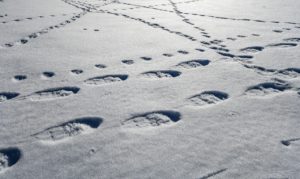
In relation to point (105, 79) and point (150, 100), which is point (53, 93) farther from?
point (150, 100)

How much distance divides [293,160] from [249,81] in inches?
27.1

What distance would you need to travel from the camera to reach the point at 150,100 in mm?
1481

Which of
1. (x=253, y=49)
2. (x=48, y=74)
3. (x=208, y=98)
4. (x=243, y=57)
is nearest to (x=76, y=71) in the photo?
(x=48, y=74)

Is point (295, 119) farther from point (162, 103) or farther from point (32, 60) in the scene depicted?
point (32, 60)

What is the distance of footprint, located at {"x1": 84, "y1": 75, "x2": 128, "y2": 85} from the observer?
67.4 inches

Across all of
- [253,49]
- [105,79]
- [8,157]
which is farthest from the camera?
[253,49]

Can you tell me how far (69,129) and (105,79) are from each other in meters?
0.53

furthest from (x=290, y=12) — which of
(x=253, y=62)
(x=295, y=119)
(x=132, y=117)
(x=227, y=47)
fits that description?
(x=132, y=117)

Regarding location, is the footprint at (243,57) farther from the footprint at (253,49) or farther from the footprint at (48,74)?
the footprint at (48,74)

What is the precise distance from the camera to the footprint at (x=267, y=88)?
59.8 inches

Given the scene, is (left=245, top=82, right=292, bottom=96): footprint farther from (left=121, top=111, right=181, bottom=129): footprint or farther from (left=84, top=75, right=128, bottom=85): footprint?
(left=84, top=75, right=128, bottom=85): footprint

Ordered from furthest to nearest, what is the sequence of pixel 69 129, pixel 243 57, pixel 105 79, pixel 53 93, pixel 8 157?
pixel 243 57
pixel 105 79
pixel 53 93
pixel 69 129
pixel 8 157

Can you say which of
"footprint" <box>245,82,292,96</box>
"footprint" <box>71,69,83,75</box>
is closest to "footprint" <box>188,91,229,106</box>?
"footprint" <box>245,82,292,96</box>

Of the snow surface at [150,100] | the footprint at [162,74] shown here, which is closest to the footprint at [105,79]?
the snow surface at [150,100]
